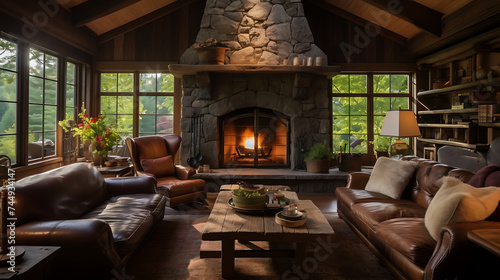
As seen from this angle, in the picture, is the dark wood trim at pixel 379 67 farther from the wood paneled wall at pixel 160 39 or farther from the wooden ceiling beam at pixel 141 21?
the wooden ceiling beam at pixel 141 21

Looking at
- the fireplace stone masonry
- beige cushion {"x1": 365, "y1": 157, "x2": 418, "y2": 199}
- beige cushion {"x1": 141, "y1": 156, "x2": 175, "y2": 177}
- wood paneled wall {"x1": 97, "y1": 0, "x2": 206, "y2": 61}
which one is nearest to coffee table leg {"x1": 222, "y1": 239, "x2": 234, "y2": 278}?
beige cushion {"x1": 365, "y1": 157, "x2": 418, "y2": 199}

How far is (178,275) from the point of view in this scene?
2.52m

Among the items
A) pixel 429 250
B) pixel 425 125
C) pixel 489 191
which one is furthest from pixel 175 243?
pixel 425 125

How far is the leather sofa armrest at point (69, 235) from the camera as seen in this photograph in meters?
2.12

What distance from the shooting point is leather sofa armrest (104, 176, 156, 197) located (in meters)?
3.52

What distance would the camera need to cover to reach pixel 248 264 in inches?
106

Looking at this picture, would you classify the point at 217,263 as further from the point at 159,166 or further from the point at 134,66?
the point at 134,66

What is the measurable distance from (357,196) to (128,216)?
7.19 feet

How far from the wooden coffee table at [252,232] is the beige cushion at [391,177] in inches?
41.7

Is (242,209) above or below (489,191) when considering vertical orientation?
below

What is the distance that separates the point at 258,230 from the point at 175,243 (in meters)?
1.19

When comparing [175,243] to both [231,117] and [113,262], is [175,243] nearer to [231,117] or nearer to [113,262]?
[113,262]

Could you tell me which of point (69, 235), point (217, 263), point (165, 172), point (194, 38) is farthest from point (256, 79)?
point (69, 235)

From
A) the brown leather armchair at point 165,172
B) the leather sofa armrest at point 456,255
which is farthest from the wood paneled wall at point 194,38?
the leather sofa armrest at point 456,255
